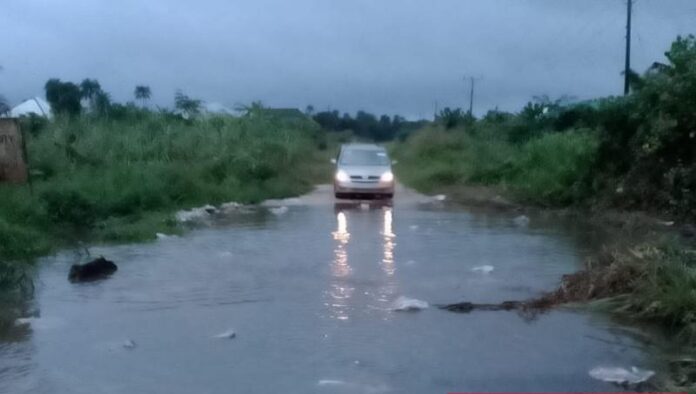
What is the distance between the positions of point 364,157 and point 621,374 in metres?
21.1

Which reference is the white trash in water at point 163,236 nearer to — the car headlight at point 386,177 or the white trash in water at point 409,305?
the white trash in water at point 409,305

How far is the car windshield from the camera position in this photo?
2875 cm

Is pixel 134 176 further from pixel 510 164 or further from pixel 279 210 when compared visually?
pixel 510 164

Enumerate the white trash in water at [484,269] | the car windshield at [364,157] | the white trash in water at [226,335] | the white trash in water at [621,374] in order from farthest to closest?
the car windshield at [364,157] < the white trash in water at [484,269] < the white trash in water at [226,335] < the white trash in water at [621,374]

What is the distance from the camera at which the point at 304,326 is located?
35.0 ft

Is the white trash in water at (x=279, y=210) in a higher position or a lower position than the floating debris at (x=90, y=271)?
lower

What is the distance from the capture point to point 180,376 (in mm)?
8664

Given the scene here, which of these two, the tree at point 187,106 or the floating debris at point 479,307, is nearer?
the floating debris at point 479,307

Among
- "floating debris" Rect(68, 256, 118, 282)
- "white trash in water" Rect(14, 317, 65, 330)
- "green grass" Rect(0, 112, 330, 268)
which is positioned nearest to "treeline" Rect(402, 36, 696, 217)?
"green grass" Rect(0, 112, 330, 268)

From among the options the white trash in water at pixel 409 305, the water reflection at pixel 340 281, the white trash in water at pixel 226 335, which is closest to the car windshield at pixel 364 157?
the water reflection at pixel 340 281

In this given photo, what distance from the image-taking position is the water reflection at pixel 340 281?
11.5 metres

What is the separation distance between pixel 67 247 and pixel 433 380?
9894 millimetres

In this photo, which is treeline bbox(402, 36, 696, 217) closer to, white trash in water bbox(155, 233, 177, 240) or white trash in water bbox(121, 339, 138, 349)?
white trash in water bbox(155, 233, 177, 240)

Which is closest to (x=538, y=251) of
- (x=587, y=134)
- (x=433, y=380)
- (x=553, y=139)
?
(x=433, y=380)
